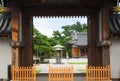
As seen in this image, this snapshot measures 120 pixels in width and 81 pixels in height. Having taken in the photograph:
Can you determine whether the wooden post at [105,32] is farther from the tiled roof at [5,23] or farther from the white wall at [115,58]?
the tiled roof at [5,23]

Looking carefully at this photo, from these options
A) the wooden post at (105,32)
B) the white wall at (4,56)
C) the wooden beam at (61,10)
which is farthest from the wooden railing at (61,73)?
the wooden beam at (61,10)

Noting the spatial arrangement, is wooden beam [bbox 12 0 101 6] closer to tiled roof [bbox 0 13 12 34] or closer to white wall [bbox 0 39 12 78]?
tiled roof [bbox 0 13 12 34]

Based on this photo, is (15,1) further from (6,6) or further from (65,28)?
(65,28)

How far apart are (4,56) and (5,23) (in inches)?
75.6

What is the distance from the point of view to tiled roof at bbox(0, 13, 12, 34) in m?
15.7

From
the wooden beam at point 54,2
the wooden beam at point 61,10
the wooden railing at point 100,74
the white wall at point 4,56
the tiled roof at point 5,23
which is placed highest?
the wooden beam at point 54,2

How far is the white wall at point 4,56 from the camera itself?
16.2 m

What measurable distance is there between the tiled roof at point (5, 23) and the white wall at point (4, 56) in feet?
2.16

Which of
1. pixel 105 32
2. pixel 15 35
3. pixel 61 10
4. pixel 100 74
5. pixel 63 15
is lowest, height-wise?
pixel 100 74

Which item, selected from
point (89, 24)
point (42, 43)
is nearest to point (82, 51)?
point (42, 43)

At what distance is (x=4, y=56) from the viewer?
1622cm

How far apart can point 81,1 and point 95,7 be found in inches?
72.6

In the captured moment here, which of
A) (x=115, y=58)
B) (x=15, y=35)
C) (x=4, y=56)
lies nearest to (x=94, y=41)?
(x=115, y=58)

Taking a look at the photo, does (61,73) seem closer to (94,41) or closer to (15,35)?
(15,35)
